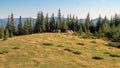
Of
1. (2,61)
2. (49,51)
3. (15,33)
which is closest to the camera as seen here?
(2,61)

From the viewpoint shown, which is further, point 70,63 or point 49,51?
point 49,51

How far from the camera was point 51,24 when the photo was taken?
555ft

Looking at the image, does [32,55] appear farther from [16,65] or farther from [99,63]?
[99,63]

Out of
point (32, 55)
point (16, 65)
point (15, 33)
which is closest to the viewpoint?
point (16, 65)

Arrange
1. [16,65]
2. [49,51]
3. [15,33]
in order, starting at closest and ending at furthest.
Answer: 1. [16,65]
2. [49,51]
3. [15,33]

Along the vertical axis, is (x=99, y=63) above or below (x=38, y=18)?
below

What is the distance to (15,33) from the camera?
161m

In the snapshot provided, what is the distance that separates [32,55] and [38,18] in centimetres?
11120

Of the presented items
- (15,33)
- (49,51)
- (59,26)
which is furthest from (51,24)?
(49,51)

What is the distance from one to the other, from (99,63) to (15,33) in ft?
385

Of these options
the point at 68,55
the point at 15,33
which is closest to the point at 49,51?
the point at 68,55

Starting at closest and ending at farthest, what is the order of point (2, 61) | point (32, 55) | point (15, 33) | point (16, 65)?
point (16, 65) → point (2, 61) → point (32, 55) → point (15, 33)

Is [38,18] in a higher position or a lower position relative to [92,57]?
higher

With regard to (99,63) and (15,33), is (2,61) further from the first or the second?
(15,33)
